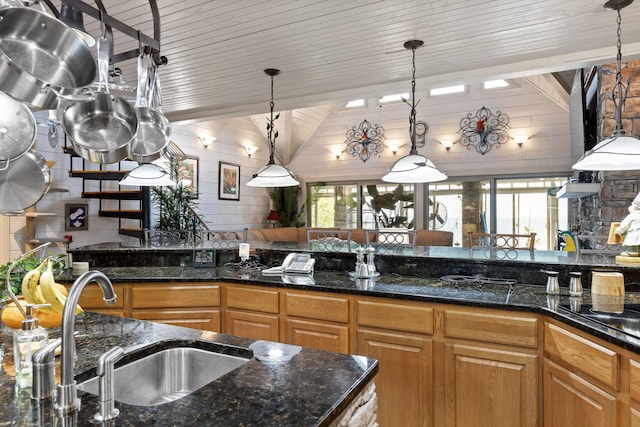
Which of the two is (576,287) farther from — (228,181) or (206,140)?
(228,181)

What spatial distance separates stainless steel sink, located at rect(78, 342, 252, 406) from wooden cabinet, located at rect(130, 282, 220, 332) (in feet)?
5.09

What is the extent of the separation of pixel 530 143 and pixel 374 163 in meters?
2.78

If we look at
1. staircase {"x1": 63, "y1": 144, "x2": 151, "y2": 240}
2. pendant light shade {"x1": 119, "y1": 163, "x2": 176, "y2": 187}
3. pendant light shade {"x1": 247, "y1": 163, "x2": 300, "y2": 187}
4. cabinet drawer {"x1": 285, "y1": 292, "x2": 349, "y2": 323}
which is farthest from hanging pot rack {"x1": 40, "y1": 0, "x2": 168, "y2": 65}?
staircase {"x1": 63, "y1": 144, "x2": 151, "y2": 240}

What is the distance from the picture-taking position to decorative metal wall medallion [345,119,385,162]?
7.95 meters

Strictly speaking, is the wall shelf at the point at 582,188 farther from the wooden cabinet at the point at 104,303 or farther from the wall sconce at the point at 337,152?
the wall sconce at the point at 337,152

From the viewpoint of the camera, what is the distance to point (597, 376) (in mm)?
1634

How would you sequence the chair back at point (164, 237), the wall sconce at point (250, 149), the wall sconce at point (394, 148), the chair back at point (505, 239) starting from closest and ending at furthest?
the chair back at point (505, 239) < the chair back at point (164, 237) < the wall sconce at point (394, 148) < the wall sconce at point (250, 149)

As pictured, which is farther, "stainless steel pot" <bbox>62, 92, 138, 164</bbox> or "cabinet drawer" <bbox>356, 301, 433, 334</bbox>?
"cabinet drawer" <bbox>356, 301, 433, 334</bbox>

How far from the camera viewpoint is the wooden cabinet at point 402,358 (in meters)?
2.22

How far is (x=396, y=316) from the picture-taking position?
7.63 feet

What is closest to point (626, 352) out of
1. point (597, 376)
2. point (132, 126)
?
point (597, 376)

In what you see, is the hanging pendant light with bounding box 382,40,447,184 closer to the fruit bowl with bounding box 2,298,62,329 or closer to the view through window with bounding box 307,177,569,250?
the fruit bowl with bounding box 2,298,62,329

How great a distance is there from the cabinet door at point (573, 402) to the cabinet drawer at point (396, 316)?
60 centimetres

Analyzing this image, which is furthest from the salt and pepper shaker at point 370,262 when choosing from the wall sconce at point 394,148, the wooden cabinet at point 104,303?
the wall sconce at point 394,148
